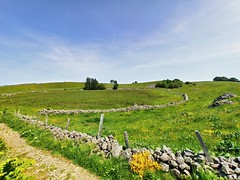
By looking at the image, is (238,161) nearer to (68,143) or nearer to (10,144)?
(68,143)

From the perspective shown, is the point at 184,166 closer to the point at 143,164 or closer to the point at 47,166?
the point at 143,164

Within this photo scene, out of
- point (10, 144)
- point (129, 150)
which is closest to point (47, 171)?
point (129, 150)

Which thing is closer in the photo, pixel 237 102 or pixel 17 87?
pixel 237 102

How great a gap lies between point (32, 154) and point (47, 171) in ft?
12.8

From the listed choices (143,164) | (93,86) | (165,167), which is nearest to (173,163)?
Answer: (165,167)

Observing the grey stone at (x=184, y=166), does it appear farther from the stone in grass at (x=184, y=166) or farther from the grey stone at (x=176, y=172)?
the grey stone at (x=176, y=172)

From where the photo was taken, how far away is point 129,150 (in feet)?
42.6

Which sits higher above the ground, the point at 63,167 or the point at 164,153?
the point at 164,153

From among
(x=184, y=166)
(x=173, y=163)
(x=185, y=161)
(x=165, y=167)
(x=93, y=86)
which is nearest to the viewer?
(x=184, y=166)

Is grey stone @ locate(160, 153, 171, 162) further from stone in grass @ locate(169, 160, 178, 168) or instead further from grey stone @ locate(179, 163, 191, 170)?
grey stone @ locate(179, 163, 191, 170)

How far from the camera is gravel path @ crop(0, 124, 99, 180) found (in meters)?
12.6

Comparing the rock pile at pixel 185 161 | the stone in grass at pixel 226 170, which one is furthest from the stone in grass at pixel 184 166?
the stone in grass at pixel 226 170

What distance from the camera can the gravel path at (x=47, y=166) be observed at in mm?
12625

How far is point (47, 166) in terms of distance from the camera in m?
14.1
